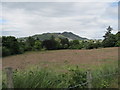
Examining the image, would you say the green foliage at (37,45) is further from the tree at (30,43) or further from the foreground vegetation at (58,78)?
the foreground vegetation at (58,78)

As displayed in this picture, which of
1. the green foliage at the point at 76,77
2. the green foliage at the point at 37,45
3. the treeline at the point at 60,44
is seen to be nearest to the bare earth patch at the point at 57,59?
the green foliage at the point at 76,77

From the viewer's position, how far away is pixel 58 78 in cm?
412

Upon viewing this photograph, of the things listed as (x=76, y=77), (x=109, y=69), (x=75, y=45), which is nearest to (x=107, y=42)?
(x=75, y=45)

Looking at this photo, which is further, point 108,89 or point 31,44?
point 31,44

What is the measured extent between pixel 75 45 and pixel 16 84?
12.5 metres

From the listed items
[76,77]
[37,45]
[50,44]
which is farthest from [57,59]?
[50,44]

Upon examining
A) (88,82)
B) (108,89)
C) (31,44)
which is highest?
(31,44)

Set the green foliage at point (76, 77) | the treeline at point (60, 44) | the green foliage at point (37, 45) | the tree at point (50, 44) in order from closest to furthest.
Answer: the green foliage at point (76, 77)
the treeline at point (60, 44)
the green foliage at point (37, 45)
the tree at point (50, 44)

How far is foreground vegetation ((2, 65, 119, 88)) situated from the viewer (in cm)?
355

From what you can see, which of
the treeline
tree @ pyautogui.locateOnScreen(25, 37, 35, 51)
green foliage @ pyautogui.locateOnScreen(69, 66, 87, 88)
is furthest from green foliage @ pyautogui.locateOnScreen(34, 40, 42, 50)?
green foliage @ pyautogui.locateOnScreen(69, 66, 87, 88)

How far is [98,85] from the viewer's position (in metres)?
4.87

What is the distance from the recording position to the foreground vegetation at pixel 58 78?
355 cm

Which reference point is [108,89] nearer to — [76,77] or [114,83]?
[114,83]

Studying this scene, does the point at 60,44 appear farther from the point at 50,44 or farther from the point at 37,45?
the point at 37,45
